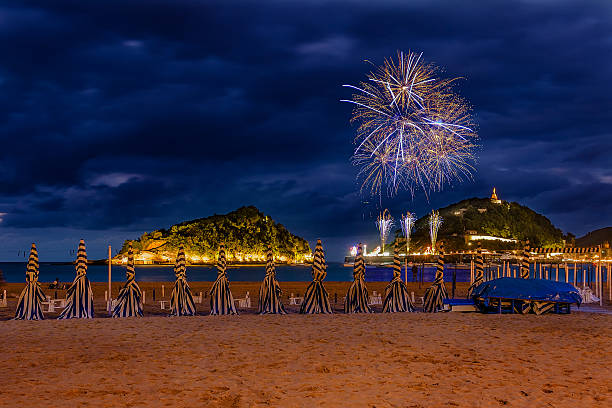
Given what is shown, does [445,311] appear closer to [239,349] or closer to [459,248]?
[239,349]

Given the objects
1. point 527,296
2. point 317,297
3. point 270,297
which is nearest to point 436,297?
point 527,296

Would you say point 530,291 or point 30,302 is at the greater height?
point 530,291

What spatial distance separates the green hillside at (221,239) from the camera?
15688 cm

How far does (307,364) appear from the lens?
9344 millimetres

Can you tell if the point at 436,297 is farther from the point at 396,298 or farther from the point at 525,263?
the point at 525,263

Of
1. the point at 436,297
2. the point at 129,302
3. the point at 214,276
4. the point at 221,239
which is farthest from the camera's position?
the point at 221,239

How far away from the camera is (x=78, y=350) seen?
10.8 m

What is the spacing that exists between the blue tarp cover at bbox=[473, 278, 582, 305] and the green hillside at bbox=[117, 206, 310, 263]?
139 m

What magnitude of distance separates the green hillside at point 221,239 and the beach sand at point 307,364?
→ 141828 mm

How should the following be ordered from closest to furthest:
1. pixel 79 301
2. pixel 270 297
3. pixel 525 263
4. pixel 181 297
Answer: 1. pixel 79 301
2. pixel 181 297
3. pixel 270 297
4. pixel 525 263

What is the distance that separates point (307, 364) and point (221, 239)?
15074 centimetres

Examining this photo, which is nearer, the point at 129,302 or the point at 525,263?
the point at 129,302

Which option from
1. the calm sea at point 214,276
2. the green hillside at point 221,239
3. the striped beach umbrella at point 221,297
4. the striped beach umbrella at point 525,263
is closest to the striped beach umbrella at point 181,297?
the striped beach umbrella at point 221,297

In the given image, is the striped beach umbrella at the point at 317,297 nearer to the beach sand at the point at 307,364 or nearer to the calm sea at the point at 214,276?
the beach sand at the point at 307,364
